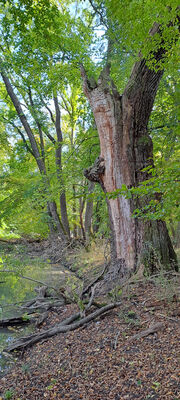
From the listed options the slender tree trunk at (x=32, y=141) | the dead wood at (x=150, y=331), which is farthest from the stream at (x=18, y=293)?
the slender tree trunk at (x=32, y=141)

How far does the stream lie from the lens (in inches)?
172

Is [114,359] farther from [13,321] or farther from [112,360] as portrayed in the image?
[13,321]

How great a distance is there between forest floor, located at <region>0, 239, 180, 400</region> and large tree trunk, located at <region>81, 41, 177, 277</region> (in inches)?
38.9

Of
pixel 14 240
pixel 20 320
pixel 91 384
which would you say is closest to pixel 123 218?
pixel 20 320

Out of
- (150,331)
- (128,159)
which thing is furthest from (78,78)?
(150,331)

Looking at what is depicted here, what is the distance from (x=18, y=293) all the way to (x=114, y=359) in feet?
15.4

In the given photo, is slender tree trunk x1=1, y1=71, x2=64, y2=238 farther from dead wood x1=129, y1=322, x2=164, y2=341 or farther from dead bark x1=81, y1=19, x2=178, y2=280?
dead wood x1=129, y1=322, x2=164, y2=341

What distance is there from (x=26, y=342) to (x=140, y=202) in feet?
10.0

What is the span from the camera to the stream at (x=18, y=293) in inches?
172

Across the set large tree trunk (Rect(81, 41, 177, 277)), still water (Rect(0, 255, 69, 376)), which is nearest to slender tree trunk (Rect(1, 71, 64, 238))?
still water (Rect(0, 255, 69, 376))

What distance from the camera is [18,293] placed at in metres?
7.07

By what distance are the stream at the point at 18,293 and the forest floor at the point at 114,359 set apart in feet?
1.94

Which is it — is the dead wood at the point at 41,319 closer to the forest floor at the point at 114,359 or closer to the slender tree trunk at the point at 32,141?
the forest floor at the point at 114,359

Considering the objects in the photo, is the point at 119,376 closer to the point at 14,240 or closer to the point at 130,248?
the point at 130,248
